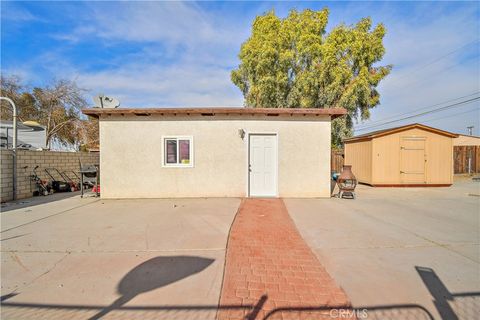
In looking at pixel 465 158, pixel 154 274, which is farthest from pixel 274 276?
pixel 465 158

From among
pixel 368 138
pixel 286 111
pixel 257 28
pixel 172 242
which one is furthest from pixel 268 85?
pixel 172 242

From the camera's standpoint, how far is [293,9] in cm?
1728

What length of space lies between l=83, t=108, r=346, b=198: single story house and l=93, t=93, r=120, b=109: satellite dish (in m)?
0.69

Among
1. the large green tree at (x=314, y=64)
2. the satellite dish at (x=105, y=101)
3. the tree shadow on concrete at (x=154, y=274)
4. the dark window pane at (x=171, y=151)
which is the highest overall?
the large green tree at (x=314, y=64)

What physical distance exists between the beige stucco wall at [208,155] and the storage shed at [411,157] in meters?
4.34

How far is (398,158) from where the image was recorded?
418 inches

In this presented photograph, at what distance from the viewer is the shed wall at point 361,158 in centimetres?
1101

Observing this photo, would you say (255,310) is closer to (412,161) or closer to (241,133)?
→ (241,133)

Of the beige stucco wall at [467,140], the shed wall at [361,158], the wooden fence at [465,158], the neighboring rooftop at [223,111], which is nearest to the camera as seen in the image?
the neighboring rooftop at [223,111]

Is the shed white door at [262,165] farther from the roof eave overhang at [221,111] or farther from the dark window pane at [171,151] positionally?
the dark window pane at [171,151]

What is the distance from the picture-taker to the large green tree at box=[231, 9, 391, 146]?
1492 centimetres

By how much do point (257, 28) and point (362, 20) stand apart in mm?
7129
